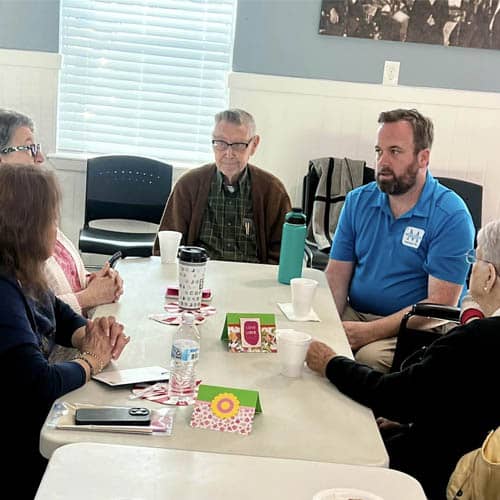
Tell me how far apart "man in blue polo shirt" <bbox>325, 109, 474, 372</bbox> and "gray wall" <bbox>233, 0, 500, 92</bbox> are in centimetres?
121

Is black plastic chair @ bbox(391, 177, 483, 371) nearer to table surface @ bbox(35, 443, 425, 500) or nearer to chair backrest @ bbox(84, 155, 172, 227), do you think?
table surface @ bbox(35, 443, 425, 500)

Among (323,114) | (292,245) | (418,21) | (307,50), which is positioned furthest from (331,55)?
(292,245)

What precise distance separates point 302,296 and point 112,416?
83 centimetres

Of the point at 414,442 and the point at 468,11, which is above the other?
the point at 468,11

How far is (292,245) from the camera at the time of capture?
2.41 metres

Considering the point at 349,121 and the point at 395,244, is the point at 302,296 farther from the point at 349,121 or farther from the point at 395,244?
the point at 349,121

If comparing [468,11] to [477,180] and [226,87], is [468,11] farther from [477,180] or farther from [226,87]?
[226,87]

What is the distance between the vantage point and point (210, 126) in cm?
428

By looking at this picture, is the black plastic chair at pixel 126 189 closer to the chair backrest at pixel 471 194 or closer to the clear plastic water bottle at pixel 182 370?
the chair backrest at pixel 471 194

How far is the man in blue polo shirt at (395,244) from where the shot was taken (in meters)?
2.65

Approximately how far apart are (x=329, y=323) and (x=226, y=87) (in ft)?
7.87

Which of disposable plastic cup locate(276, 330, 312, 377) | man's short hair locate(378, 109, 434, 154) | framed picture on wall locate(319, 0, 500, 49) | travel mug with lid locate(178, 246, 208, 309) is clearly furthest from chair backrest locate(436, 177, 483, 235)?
disposable plastic cup locate(276, 330, 312, 377)

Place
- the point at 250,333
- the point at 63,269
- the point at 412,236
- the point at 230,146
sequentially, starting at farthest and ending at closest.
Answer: the point at 230,146, the point at 412,236, the point at 63,269, the point at 250,333

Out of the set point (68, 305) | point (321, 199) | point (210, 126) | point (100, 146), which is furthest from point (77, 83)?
point (68, 305)
